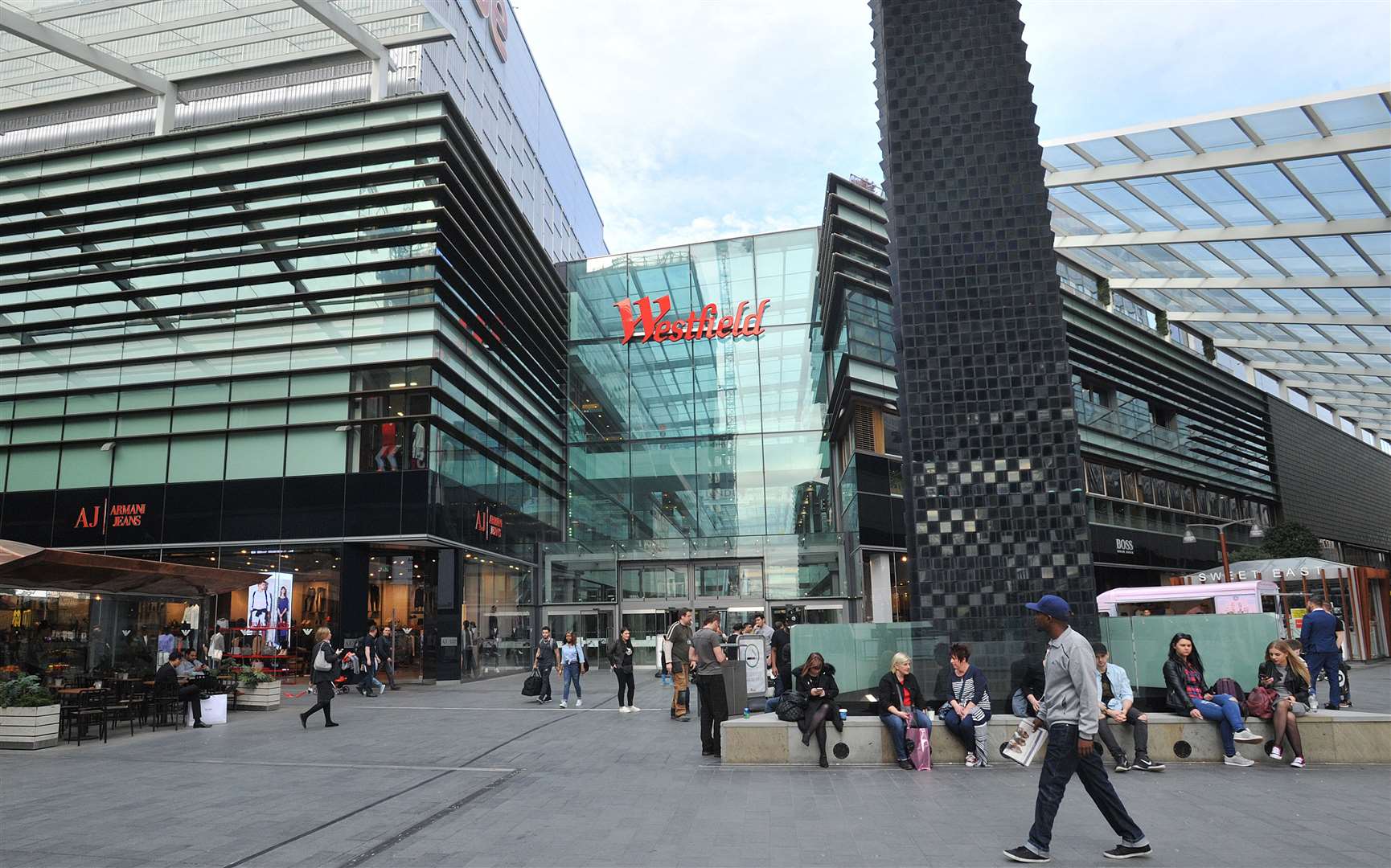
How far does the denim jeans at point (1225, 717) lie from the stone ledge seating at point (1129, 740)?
5.0 inches

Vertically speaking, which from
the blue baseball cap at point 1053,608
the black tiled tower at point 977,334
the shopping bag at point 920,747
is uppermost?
the black tiled tower at point 977,334

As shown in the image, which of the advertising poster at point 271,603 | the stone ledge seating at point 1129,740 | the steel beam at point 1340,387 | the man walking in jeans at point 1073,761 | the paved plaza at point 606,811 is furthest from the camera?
the steel beam at point 1340,387

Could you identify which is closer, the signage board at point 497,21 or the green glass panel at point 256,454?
the green glass panel at point 256,454

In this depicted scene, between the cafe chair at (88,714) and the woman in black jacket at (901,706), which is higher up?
the woman in black jacket at (901,706)

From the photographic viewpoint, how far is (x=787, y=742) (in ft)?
33.0

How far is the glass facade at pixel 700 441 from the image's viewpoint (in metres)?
33.0

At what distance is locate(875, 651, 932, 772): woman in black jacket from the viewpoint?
31.7 feet

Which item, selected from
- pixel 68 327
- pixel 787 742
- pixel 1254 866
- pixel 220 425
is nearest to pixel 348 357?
pixel 220 425

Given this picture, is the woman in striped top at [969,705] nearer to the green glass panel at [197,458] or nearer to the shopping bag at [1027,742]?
the shopping bag at [1027,742]

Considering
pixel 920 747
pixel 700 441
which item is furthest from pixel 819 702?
pixel 700 441

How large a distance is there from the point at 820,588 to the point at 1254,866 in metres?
26.2

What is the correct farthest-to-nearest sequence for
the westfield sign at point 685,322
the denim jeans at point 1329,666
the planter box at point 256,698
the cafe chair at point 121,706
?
→ 1. the westfield sign at point 685,322
2. the planter box at point 256,698
3. the cafe chair at point 121,706
4. the denim jeans at point 1329,666

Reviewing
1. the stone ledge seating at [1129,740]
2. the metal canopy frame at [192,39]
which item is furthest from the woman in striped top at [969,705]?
the metal canopy frame at [192,39]

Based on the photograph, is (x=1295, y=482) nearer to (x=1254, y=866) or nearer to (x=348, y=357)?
(x=348, y=357)
